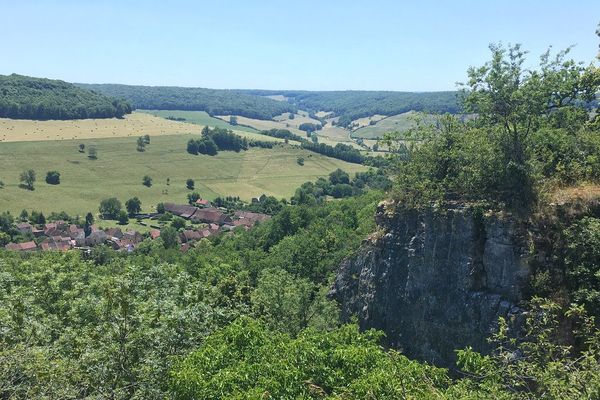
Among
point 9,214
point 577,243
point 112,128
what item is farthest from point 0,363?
point 112,128

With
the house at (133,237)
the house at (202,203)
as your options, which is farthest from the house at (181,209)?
the house at (133,237)

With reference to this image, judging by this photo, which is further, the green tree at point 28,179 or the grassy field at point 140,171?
the grassy field at point 140,171

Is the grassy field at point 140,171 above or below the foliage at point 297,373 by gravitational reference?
below

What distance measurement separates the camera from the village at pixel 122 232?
101m

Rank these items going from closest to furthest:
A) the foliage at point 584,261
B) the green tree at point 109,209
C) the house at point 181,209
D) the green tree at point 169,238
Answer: the foliage at point 584,261 < the green tree at point 169,238 < the green tree at point 109,209 < the house at point 181,209

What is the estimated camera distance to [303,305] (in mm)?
35312

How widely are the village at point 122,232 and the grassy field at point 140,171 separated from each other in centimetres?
1096

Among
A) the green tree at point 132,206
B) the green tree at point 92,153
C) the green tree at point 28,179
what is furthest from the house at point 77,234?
the green tree at point 92,153

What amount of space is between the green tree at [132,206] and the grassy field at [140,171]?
3.02 meters

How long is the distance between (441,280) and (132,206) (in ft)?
375

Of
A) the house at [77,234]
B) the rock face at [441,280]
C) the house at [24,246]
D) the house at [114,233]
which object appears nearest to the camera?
the rock face at [441,280]

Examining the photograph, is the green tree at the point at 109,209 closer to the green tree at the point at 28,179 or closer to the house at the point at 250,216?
the green tree at the point at 28,179

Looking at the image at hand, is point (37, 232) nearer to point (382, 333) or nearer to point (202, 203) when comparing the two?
point (202, 203)

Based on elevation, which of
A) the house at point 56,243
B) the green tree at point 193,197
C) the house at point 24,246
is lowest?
the house at point 56,243
